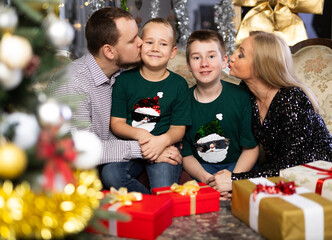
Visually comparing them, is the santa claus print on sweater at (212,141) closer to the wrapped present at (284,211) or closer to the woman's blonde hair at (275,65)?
the woman's blonde hair at (275,65)

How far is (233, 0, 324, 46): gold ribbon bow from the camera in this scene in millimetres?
3189

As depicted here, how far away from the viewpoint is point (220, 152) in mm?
1853

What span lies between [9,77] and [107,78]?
44.7 inches

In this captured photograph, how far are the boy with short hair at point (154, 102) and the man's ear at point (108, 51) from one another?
0.12 m

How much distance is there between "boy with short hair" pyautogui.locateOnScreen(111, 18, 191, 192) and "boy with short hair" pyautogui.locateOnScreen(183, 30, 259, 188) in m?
0.09

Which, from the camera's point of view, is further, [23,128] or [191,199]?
[191,199]

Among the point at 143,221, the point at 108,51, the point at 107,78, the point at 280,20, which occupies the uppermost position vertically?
the point at 280,20

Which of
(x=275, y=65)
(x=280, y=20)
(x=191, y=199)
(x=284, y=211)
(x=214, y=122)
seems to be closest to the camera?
(x=284, y=211)

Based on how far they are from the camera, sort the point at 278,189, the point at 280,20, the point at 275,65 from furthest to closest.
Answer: the point at 280,20 < the point at 275,65 < the point at 278,189

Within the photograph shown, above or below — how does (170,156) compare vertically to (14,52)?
below

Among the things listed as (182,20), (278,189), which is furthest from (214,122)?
(182,20)

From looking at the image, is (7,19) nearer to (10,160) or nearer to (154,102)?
(10,160)

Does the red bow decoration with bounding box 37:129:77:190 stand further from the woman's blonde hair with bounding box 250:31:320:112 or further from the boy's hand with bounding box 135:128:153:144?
the woman's blonde hair with bounding box 250:31:320:112

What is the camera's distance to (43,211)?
0.76 metres
